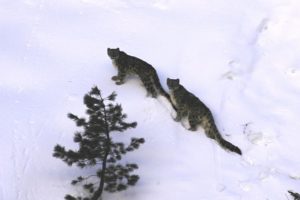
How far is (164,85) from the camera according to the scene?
1082 cm

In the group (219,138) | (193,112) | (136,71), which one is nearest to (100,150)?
(193,112)

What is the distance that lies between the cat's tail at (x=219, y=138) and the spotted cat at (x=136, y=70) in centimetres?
89

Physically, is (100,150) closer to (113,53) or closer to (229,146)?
(229,146)

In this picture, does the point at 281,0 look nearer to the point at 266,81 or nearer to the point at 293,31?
the point at 293,31

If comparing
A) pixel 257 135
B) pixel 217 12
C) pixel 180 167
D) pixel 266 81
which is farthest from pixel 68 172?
pixel 217 12

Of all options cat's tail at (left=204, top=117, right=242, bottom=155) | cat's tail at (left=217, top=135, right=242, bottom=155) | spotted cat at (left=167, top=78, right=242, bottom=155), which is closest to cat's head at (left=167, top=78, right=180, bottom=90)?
spotted cat at (left=167, top=78, right=242, bottom=155)

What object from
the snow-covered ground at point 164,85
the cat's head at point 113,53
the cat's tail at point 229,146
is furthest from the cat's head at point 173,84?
the cat's tail at point 229,146

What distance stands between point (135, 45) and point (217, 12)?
205 centimetres

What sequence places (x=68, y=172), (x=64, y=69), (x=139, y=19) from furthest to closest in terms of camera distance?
(x=139, y=19)
(x=64, y=69)
(x=68, y=172)

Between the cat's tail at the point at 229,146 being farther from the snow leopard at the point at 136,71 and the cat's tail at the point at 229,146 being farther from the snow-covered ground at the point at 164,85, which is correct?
the snow leopard at the point at 136,71

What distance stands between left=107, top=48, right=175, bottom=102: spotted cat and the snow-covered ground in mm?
164

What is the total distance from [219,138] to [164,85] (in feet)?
4.75

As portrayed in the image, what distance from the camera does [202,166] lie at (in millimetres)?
9609

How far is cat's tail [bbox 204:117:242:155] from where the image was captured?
9.83 m
